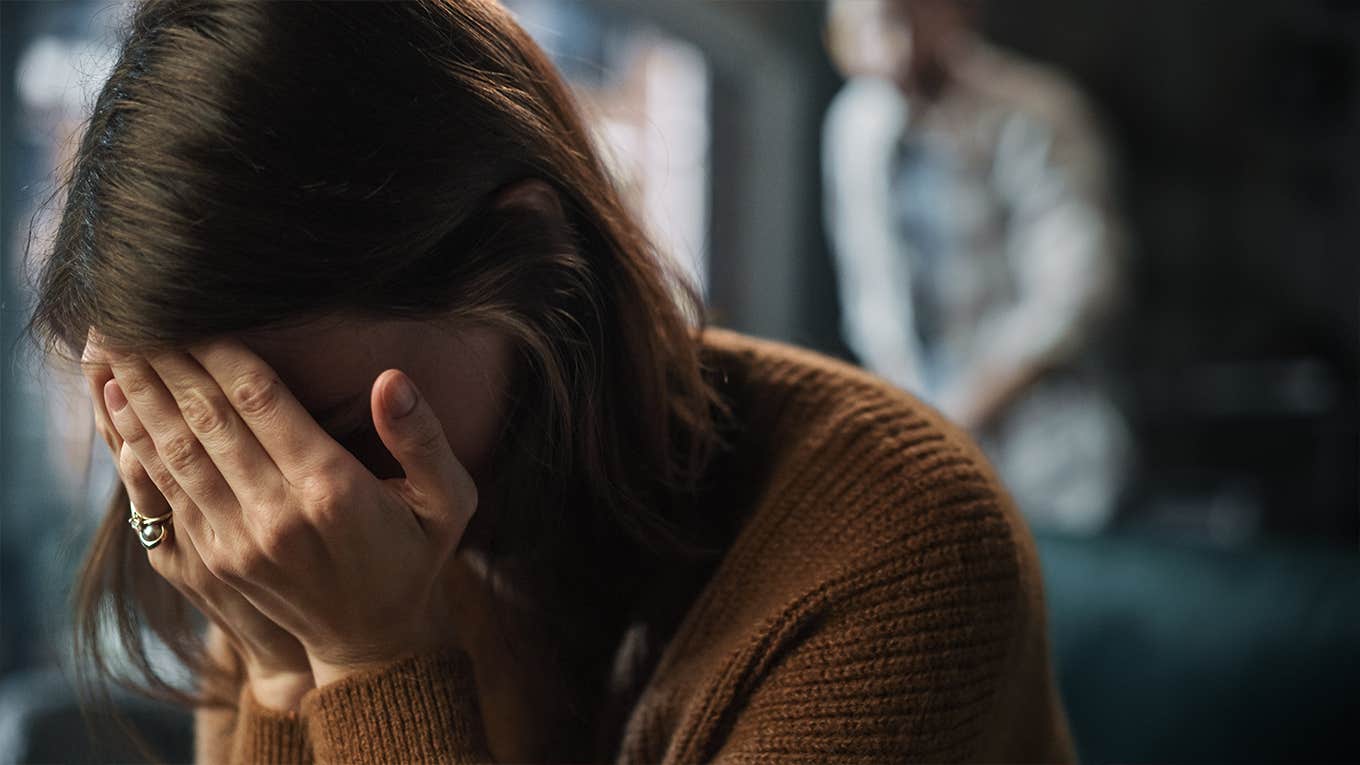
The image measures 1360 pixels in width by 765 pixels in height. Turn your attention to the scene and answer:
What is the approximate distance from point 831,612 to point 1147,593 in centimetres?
50

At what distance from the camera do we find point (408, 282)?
0.54m

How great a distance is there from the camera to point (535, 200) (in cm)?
58

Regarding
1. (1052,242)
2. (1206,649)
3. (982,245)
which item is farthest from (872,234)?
(1206,649)

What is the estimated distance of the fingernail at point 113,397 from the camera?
582 mm

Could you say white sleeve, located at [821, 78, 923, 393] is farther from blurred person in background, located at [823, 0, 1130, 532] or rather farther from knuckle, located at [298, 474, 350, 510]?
knuckle, located at [298, 474, 350, 510]

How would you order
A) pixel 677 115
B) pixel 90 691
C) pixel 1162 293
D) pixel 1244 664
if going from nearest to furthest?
pixel 90 691
pixel 1244 664
pixel 677 115
pixel 1162 293

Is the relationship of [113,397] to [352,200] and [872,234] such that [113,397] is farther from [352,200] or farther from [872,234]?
[872,234]

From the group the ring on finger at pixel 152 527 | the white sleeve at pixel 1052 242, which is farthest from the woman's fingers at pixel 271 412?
the white sleeve at pixel 1052 242

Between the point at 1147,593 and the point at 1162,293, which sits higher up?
the point at 1147,593

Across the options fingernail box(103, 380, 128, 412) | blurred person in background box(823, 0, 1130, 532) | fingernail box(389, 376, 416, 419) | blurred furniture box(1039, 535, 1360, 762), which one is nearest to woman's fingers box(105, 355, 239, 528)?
fingernail box(103, 380, 128, 412)

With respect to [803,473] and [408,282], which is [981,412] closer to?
[803,473]

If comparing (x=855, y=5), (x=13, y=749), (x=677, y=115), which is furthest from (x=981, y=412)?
(x=13, y=749)

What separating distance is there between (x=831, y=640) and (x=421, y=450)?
22cm

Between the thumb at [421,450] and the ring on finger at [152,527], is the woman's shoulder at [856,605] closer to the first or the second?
the thumb at [421,450]
